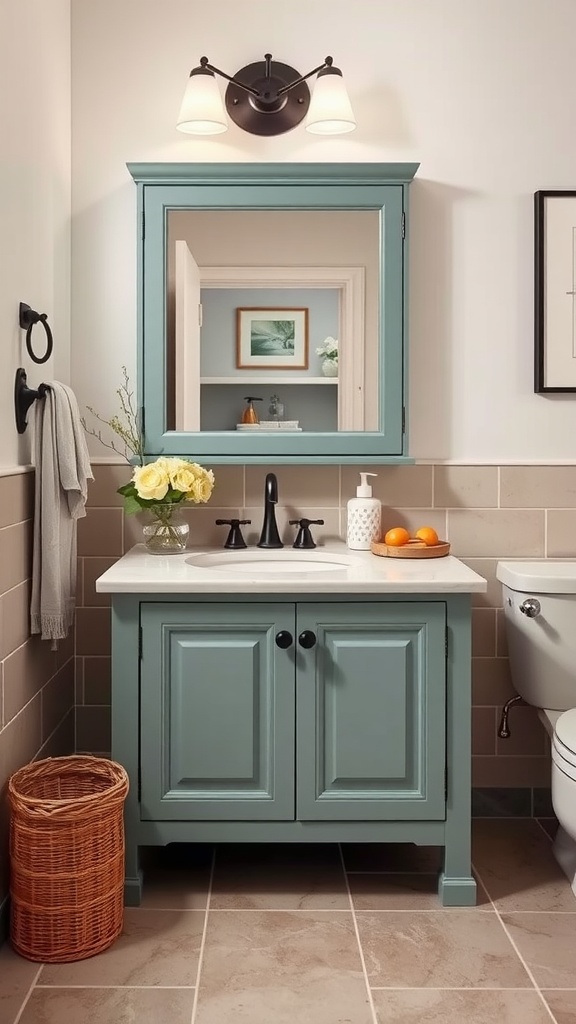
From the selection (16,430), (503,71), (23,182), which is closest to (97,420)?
(16,430)

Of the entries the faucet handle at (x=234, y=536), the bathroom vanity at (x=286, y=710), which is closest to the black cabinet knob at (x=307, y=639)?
the bathroom vanity at (x=286, y=710)

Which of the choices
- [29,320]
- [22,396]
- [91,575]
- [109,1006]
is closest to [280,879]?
[109,1006]

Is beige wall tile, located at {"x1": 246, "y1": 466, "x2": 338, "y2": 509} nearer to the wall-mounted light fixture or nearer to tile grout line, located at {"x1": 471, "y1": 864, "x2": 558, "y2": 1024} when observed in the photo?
the wall-mounted light fixture

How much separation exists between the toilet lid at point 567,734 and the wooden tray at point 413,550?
53 cm

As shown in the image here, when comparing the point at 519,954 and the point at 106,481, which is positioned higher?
the point at 106,481

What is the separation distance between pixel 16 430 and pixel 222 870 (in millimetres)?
1155

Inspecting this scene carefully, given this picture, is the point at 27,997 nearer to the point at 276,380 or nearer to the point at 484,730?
the point at 484,730

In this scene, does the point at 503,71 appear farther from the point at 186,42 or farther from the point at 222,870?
the point at 222,870

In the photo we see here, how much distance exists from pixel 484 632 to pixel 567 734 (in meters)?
0.64

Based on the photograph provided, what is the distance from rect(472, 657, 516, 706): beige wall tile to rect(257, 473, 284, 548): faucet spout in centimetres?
66

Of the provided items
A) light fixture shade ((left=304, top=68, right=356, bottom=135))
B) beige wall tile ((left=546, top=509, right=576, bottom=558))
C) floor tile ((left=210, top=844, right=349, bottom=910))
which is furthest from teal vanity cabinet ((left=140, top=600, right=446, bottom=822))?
light fixture shade ((left=304, top=68, right=356, bottom=135))

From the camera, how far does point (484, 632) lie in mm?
2707

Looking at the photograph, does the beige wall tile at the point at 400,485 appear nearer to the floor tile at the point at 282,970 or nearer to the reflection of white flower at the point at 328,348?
the reflection of white flower at the point at 328,348

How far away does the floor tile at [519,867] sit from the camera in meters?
2.23
